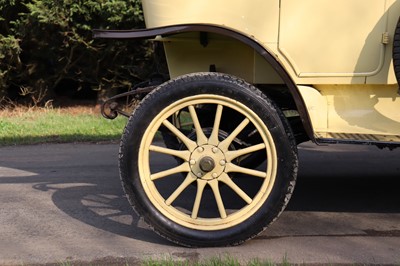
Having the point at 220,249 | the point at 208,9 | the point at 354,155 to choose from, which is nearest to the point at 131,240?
the point at 220,249

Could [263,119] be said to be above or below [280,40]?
below

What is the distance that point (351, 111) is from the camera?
11.2 ft

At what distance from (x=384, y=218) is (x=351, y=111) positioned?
1134 mm

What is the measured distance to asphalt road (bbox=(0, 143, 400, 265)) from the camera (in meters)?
3.29

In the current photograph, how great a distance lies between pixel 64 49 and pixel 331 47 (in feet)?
33.9

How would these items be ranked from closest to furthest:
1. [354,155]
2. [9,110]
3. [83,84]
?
[354,155]
[9,110]
[83,84]

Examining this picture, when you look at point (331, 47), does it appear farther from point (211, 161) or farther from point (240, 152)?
point (211, 161)

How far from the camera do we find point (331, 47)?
3.39m

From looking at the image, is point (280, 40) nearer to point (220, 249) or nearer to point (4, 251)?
point (220, 249)

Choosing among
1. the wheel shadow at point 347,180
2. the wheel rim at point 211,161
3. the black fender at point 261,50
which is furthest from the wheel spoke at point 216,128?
the wheel shadow at point 347,180

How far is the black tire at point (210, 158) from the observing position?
128 inches

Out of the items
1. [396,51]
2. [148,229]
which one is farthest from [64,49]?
[396,51]

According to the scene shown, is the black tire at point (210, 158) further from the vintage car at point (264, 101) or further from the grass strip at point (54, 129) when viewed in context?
the grass strip at point (54, 129)

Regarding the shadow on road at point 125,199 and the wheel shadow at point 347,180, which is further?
the wheel shadow at point 347,180
